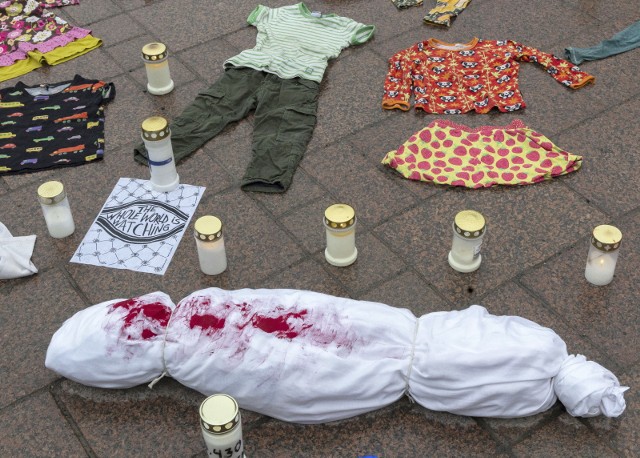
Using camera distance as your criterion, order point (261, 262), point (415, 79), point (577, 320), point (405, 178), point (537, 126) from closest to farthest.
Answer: point (577, 320)
point (261, 262)
point (405, 178)
point (537, 126)
point (415, 79)

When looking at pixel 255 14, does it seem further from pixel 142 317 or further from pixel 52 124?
pixel 142 317

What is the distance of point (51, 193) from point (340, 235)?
4.53 feet

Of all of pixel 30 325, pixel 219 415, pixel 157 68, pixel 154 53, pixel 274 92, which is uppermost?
pixel 219 415

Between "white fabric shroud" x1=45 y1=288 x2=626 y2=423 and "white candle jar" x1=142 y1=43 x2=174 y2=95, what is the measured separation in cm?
196

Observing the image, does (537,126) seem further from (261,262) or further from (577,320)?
(261,262)

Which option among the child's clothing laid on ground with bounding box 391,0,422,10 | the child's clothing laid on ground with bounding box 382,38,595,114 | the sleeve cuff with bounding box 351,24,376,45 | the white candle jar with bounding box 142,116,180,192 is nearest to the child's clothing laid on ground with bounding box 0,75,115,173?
the white candle jar with bounding box 142,116,180,192

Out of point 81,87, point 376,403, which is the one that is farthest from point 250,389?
point 81,87

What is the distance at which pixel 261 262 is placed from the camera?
3.95 meters

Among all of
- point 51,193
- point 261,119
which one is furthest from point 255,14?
point 51,193

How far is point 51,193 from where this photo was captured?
3920 mm

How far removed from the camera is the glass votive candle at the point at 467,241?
3.69 metres

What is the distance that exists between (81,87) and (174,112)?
0.65m

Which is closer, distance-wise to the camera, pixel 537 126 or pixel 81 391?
pixel 81 391

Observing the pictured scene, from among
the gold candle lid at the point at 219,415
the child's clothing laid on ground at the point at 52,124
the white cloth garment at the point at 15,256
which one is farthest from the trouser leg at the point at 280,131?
the gold candle lid at the point at 219,415
